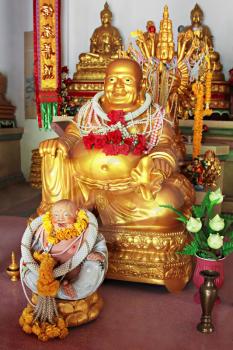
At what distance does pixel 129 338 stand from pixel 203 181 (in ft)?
6.19

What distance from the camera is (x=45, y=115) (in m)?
6.26

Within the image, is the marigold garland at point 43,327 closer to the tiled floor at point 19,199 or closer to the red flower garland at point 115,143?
the red flower garland at point 115,143

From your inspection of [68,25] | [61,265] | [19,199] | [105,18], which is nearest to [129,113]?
[61,265]

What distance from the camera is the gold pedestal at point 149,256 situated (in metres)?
2.47

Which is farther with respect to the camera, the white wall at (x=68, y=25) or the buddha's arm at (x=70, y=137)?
the white wall at (x=68, y=25)

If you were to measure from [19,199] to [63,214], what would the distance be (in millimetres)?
3469

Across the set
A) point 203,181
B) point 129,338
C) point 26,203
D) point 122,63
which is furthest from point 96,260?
point 26,203

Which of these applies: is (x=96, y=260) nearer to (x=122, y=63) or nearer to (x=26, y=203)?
(x=122, y=63)

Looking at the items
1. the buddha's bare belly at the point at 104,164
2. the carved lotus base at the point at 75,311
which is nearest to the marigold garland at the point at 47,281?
the carved lotus base at the point at 75,311

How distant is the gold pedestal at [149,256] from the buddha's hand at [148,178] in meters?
0.22

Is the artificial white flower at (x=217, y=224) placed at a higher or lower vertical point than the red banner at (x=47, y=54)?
lower

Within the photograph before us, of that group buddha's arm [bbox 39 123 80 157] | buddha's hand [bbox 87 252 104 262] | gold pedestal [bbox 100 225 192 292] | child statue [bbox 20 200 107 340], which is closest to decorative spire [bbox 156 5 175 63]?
buddha's arm [bbox 39 123 80 157]

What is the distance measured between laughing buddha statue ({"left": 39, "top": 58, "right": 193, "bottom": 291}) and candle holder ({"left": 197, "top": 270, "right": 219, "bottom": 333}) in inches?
17.7

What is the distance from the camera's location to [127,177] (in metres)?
2.60
